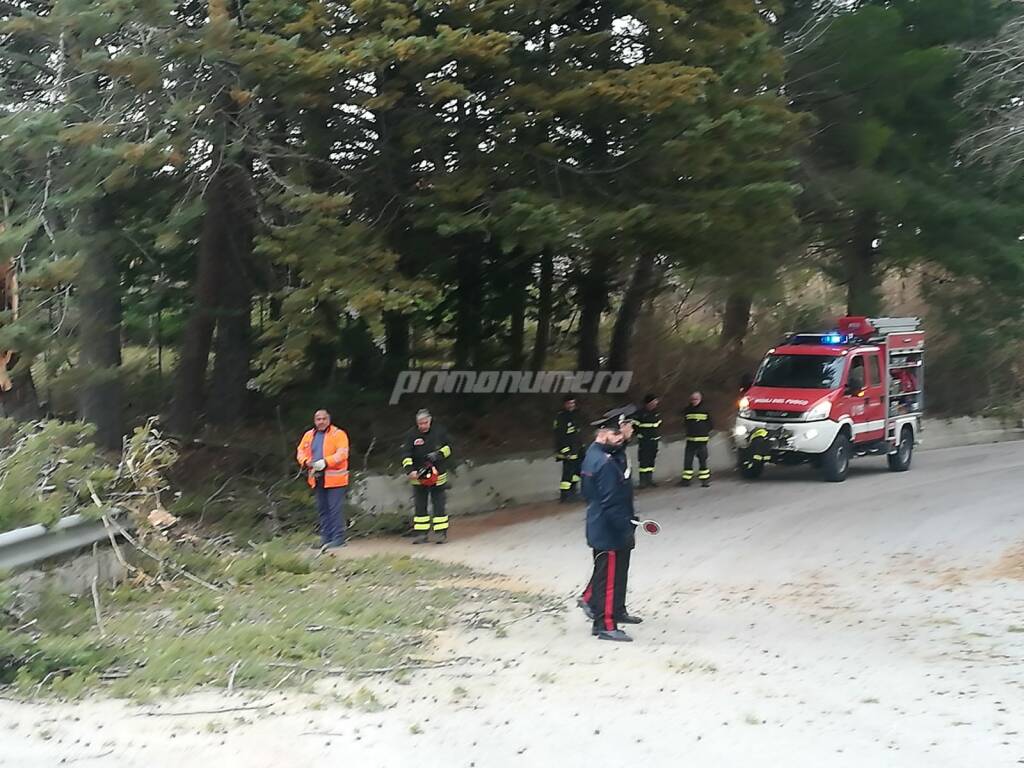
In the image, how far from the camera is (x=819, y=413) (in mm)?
Result: 18219

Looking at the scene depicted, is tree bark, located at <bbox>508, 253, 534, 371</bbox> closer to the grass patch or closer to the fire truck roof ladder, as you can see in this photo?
the fire truck roof ladder

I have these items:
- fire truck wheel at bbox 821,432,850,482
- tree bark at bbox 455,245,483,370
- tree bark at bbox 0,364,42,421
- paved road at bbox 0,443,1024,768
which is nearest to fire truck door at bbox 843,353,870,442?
fire truck wheel at bbox 821,432,850,482

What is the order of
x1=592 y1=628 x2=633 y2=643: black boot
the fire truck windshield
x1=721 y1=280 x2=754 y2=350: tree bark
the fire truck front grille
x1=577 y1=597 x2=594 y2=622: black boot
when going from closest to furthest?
1. x1=592 y1=628 x2=633 y2=643: black boot
2. x1=577 y1=597 x2=594 y2=622: black boot
3. the fire truck front grille
4. the fire truck windshield
5. x1=721 y1=280 x2=754 y2=350: tree bark

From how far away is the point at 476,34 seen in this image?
41.9ft

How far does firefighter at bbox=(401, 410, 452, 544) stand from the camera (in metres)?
13.8

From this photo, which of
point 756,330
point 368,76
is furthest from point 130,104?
point 756,330

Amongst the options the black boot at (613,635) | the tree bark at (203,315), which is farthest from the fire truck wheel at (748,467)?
the black boot at (613,635)

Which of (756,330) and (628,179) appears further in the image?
(756,330)

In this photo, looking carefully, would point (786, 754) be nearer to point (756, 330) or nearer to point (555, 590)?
point (555, 590)

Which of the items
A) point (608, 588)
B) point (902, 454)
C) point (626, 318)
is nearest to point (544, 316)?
point (626, 318)

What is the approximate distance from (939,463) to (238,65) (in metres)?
15.2

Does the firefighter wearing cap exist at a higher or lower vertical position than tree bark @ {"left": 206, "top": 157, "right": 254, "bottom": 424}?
lower

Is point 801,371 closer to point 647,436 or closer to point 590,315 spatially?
point 647,436

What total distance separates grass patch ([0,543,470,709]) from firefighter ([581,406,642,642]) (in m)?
1.32
